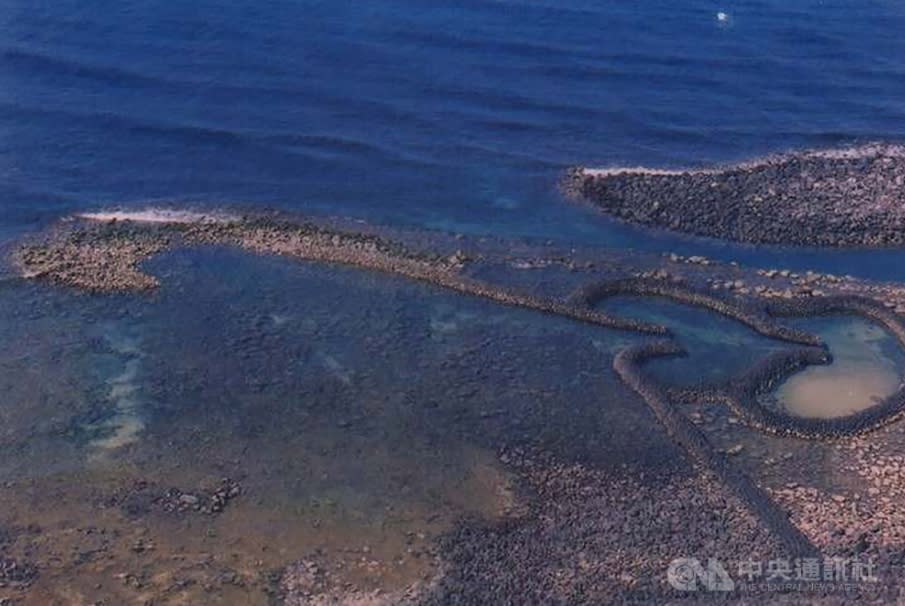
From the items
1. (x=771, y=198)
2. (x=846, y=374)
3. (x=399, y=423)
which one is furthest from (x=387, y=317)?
(x=771, y=198)

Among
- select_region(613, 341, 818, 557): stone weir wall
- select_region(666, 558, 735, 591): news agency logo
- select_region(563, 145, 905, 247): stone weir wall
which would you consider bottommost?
select_region(666, 558, 735, 591): news agency logo

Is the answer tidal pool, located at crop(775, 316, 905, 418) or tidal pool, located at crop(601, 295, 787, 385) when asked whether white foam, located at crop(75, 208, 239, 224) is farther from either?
tidal pool, located at crop(775, 316, 905, 418)

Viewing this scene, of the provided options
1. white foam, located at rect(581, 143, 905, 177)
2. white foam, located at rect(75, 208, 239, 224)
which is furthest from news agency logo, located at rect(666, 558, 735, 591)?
white foam, located at rect(75, 208, 239, 224)

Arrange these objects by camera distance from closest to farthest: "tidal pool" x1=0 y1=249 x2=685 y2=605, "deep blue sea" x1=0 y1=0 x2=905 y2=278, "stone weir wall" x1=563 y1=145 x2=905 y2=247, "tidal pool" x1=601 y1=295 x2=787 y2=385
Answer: "tidal pool" x1=0 y1=249 x2=685 y2=605 → "tidal pool" x1=601 y1=295 x2=787 y2=385 → "stone weir wall" x1=563 y1=145 x2=905 y2=247 → "deep blue sea" x1=0 y1=0 x2=905 y2=278

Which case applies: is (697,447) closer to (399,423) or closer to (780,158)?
(399,423)

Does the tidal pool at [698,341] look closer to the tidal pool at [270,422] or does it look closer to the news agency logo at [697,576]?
the tidal pool at [270,422]

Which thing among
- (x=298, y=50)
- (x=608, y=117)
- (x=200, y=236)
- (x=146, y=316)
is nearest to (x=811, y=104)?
(x=608, y=117)
